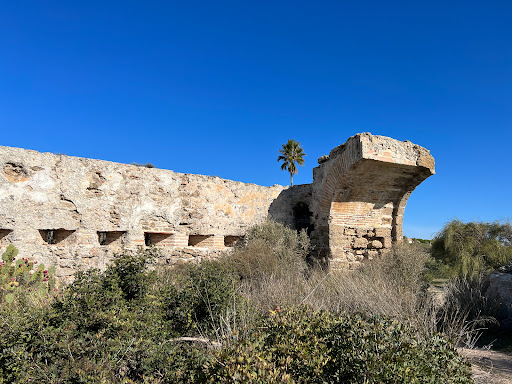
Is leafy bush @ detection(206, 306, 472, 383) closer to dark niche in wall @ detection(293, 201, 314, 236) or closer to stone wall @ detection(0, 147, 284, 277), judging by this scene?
stone wall @ detection(0, 147, 284, 277)

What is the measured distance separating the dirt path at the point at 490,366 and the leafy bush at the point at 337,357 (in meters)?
1.22

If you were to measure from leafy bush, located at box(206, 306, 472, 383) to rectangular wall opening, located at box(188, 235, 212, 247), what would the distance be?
462 centimetres

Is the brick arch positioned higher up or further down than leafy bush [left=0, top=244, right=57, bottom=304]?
higher up

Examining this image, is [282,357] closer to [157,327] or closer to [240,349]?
[240,349]

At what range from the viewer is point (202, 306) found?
3.82 m

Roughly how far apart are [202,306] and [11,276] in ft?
9.50

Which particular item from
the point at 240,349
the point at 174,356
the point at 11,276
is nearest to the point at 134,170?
the point at 11,276

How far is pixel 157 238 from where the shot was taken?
6516 mm

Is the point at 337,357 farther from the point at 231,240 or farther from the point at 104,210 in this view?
the point at 231,240

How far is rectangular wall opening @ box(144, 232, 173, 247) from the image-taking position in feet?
21.2

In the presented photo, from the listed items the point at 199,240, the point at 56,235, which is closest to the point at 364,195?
the point at 199,240

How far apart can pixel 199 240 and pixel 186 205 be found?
33.9 inches

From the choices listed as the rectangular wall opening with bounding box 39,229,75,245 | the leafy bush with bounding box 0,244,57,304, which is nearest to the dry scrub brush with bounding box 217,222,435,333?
the leafy bush with bounding box 0,244,57,304

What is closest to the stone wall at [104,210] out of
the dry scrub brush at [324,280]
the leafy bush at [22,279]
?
the leafy bush at [22,279]
